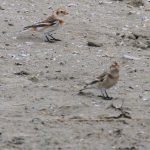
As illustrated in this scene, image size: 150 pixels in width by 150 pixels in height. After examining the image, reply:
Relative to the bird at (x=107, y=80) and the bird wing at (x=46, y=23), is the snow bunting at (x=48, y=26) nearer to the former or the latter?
the bird wing at (x=46, y=23)

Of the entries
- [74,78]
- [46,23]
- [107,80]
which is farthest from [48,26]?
[107,80]

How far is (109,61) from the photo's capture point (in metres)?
10.8

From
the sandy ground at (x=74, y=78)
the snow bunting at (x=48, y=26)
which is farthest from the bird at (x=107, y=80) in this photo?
the snow bunting at (x=48, y=26)

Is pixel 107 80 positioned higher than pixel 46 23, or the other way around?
pixel 107 80

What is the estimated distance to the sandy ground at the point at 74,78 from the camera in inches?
276

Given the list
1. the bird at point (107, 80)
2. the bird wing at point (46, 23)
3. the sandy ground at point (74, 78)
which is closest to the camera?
the sandy ground at point (74, 78)

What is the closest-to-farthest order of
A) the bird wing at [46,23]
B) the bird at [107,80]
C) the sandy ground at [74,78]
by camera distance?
1. the sandy ground at [74,78]
2. the bird at [107,80]
3. the bird wing at [46,23]

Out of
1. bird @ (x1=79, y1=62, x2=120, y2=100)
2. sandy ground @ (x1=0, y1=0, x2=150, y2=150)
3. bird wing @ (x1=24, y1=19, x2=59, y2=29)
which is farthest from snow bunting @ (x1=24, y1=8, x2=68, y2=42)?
bird @ (x1=79, y1=62, x2=120, y2=100)

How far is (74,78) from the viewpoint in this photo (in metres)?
9.61

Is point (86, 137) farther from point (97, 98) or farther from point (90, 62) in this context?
point (90, 62)

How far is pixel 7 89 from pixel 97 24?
4.45 meters

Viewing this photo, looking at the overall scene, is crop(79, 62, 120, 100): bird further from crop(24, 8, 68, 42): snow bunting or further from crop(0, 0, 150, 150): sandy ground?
crop(24, 8, 68, 42): snow bunting

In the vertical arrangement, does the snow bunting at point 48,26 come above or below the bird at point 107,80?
below

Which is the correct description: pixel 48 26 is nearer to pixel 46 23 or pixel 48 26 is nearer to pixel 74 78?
pixel 46 23
